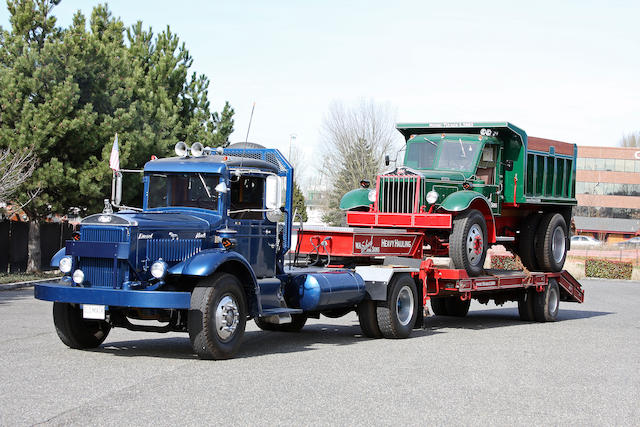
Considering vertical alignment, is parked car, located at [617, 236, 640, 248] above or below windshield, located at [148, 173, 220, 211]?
below

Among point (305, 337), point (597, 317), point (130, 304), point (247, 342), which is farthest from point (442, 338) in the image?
point (597, 317)

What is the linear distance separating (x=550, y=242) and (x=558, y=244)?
2.23 ft

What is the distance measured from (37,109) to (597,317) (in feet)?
52.3

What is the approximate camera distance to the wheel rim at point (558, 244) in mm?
18609

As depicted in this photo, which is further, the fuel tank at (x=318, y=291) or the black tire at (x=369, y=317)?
the black tire at (x=369, y=317)

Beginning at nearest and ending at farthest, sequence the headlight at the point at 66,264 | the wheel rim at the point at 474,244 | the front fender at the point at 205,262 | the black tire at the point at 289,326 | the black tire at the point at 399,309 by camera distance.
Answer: the front fender at the point at 205,262
the headlight at the point at 66,264
the black tire at the point at 399,309
the black tire at the point at 289,326
the wheel rim at the point at 474,244

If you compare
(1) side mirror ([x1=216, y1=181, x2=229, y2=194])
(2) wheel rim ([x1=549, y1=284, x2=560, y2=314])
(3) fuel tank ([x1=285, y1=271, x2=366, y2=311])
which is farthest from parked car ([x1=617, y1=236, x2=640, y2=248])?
(1) side mirror ([x1=216, y1=181, x2=229, y2=194])

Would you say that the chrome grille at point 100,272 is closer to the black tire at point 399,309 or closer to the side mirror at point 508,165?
the black tire at point 399,309

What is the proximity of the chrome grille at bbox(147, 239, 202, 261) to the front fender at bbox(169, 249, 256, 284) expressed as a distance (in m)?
0.21

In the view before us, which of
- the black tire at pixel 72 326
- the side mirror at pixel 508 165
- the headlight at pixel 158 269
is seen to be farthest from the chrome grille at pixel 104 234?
the side mirror at pixel 508 165

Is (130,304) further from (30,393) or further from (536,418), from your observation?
(536,418)

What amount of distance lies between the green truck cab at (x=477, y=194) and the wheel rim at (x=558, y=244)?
0.07ft

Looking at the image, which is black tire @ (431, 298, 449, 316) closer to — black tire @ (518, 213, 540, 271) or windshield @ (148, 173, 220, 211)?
black tire @ (518, 213, 540, 271)

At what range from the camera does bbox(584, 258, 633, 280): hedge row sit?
39.4 metres
